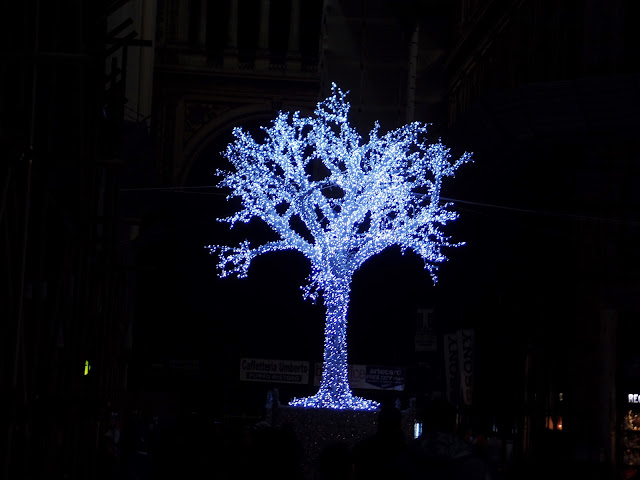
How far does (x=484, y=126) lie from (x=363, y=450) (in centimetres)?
1680

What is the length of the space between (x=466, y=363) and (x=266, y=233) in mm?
24914

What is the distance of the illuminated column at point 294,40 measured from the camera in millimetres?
46906

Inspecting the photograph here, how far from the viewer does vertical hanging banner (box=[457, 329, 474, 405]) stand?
2215cm

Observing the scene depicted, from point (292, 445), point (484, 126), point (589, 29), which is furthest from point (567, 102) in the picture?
point (292, 445)

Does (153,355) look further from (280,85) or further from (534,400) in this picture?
(534,400)

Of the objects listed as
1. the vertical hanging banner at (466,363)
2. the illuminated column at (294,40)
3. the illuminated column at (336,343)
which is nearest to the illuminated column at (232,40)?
the illuminated column at (294,40)

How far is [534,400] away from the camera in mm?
23281

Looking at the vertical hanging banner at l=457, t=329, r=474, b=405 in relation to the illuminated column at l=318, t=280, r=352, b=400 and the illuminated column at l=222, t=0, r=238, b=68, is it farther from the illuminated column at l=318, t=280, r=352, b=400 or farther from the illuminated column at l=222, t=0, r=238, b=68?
the illuminated column at l=222, t=0, r=238, b=68

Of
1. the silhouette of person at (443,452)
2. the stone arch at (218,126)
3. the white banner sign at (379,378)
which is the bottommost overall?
the silhouette of person at (443,452)

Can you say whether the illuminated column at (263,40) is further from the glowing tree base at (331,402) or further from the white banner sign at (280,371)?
the glowing tree base at (331,402)

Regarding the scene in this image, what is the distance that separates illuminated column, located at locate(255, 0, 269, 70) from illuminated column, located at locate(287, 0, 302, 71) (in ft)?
2.97

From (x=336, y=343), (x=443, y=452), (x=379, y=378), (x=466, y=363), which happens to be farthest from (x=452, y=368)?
(x=443, y=452)

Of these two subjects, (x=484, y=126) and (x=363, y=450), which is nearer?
(x=363, y=450)

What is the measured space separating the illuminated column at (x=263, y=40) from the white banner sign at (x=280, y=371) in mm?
13815
